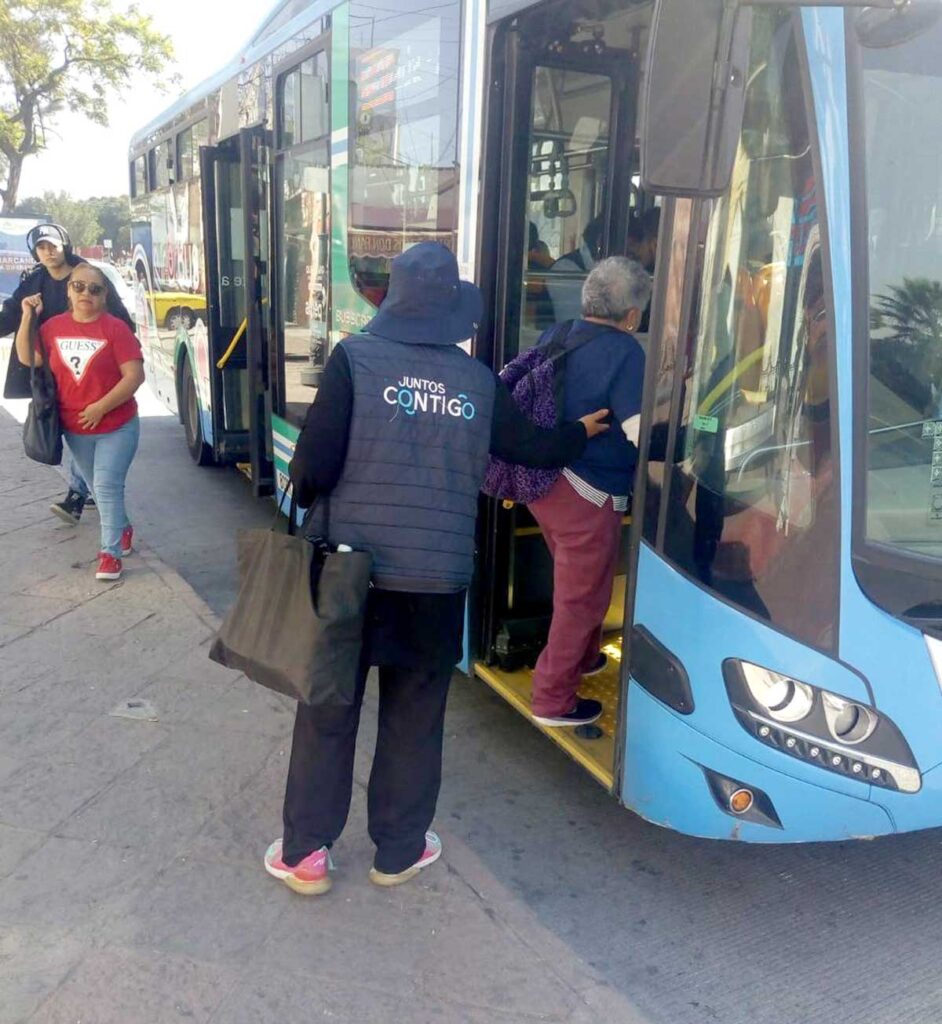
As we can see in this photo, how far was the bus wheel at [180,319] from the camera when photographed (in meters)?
8.04

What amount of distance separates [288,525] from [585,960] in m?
1.46

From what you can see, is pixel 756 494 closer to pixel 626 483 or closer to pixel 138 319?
pixel 626 483

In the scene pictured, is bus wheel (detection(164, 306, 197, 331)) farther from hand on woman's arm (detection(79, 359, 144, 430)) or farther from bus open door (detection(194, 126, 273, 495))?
hand on woman's arm (detection(79, 359, 144, 430))

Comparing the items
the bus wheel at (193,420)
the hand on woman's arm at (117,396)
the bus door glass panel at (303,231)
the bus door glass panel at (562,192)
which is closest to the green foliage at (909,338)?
the bus door glass panel at (562,192)

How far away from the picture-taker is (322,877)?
309 centimetres

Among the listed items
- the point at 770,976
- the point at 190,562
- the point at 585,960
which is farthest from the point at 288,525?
the point at 190,562

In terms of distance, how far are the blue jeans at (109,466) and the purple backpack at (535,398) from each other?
9.76ft

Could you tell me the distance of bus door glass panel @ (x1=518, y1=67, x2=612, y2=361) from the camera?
3.85m

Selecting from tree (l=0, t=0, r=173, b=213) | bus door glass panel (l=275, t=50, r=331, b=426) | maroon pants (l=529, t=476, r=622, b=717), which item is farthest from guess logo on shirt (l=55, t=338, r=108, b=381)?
tree (l=0, t=0, r=173, b=213)

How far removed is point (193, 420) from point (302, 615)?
6476mm

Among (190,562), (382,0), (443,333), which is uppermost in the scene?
(382,0)

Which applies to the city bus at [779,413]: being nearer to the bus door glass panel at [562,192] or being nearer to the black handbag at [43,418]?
the bus door glass panel at [562,192]

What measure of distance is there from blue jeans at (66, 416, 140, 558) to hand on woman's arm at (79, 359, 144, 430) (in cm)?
19

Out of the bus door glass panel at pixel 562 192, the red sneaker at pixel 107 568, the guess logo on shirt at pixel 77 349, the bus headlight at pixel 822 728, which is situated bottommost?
the red sneaker at pixel 107 568
